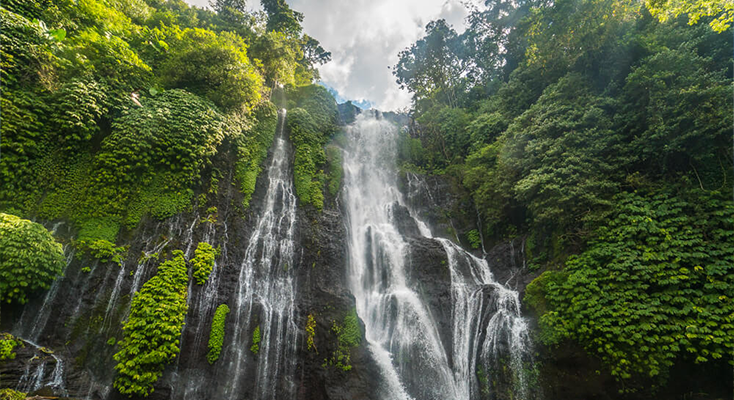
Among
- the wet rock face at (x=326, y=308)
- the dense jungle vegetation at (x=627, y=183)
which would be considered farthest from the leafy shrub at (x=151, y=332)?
the dense jungle vegetation at (x=627, y=183)

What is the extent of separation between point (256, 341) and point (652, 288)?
36.7 feet

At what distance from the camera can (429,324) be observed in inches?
393

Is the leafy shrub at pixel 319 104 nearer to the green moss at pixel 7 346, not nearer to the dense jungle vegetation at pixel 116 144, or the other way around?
the dense jungle vegetation at pixel 116 144

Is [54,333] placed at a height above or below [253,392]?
above

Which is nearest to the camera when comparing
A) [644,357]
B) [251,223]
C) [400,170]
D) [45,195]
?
[644,357]

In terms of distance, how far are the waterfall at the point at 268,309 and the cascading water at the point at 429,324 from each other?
9.45 feet

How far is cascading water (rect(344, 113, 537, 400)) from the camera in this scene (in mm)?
8516

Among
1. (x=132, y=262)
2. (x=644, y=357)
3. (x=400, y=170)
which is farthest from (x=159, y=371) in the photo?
(x=400, y=170)

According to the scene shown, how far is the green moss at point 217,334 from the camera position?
793cm

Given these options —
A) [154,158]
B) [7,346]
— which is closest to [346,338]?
[7,346]

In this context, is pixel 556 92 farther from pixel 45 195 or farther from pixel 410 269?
pixel 45 195

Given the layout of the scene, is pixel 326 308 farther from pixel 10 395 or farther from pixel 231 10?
pixel 231 10

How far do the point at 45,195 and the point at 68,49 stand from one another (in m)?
4.78

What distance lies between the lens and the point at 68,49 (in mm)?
8492
